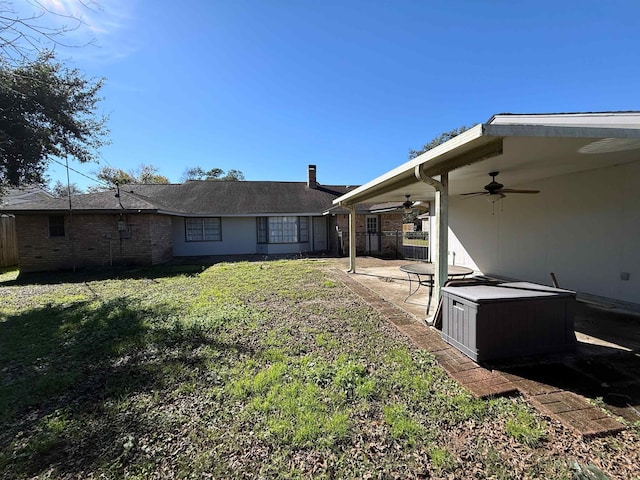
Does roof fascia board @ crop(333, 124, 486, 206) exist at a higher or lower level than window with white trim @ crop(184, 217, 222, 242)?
higher

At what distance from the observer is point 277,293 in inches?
266

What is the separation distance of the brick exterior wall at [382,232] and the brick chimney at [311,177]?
4.98 metres

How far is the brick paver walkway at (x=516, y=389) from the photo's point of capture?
7.14 feet

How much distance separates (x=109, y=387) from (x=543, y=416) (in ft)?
13.7

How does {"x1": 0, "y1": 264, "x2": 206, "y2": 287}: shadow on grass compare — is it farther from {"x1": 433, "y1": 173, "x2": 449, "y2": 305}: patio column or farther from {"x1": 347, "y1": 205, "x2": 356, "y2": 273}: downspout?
{"x1": 433, "y1": 173, "x2": 449, "y2": 305}: patio column

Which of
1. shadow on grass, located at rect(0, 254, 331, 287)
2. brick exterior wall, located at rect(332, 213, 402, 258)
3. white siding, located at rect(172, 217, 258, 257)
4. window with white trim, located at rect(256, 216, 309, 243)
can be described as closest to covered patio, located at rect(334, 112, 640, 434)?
brick exterior wall, located at rect(332, 213, 402, 258)

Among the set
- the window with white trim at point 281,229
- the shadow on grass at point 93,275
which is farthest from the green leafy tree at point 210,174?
the shadow on grass at point 93,275

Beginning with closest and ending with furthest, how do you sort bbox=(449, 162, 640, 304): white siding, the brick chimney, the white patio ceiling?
the white patio ceiling
bbox=(449, 162, 640, 304): white siding
the brick chimney

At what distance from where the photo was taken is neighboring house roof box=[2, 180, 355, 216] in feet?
40.2

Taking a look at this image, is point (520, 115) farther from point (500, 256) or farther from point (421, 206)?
point (421, 206)

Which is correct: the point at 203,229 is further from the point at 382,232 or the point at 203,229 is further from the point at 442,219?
the point at 442,219

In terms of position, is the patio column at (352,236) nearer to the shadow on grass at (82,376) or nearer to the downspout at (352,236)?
the downspout at (352,236)

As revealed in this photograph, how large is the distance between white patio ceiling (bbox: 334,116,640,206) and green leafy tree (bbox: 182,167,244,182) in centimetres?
4336

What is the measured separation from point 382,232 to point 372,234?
21.3 inches
